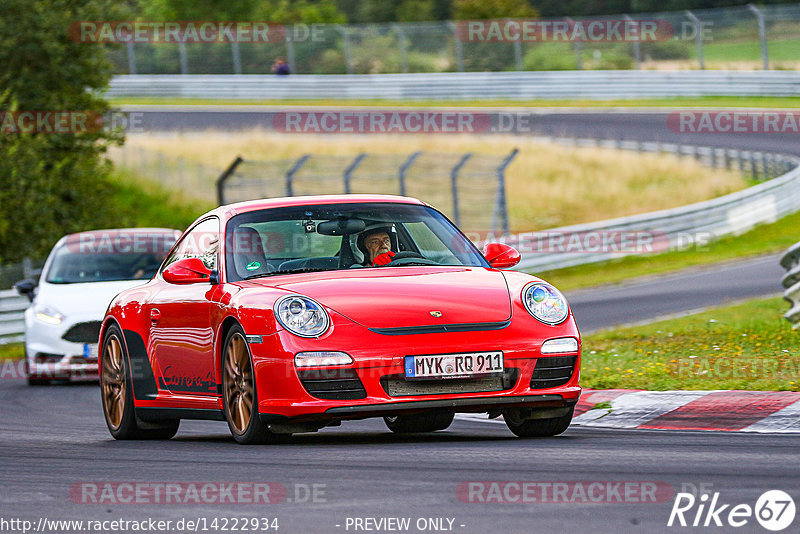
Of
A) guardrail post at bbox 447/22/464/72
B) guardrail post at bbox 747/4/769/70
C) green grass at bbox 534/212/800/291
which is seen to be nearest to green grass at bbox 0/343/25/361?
green grass at bbox 534/212/800/291

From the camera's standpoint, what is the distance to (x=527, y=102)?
4747 cm

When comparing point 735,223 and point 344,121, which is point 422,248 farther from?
point 344,121

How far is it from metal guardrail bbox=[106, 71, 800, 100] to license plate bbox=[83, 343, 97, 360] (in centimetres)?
3065

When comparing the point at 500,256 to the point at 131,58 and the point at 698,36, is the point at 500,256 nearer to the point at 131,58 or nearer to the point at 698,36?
the point at 698,36

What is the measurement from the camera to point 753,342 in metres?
11.9

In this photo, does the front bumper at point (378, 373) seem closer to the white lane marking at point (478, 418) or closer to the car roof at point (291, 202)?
the car roof at point (291, 202)

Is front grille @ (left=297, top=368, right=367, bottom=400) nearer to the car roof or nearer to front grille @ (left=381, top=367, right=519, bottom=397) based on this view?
front grille @ (left=381, top=367, right=519, bottom=397)

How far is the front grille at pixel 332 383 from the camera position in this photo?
7461 millimetres

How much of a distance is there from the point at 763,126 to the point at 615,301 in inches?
865

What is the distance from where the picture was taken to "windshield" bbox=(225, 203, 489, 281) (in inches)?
333

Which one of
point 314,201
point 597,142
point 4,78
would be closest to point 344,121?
point 597,142

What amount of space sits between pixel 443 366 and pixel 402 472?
1.08m

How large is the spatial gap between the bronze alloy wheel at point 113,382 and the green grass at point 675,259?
47.0ft

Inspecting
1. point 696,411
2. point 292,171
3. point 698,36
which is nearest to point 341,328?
point 696,411
